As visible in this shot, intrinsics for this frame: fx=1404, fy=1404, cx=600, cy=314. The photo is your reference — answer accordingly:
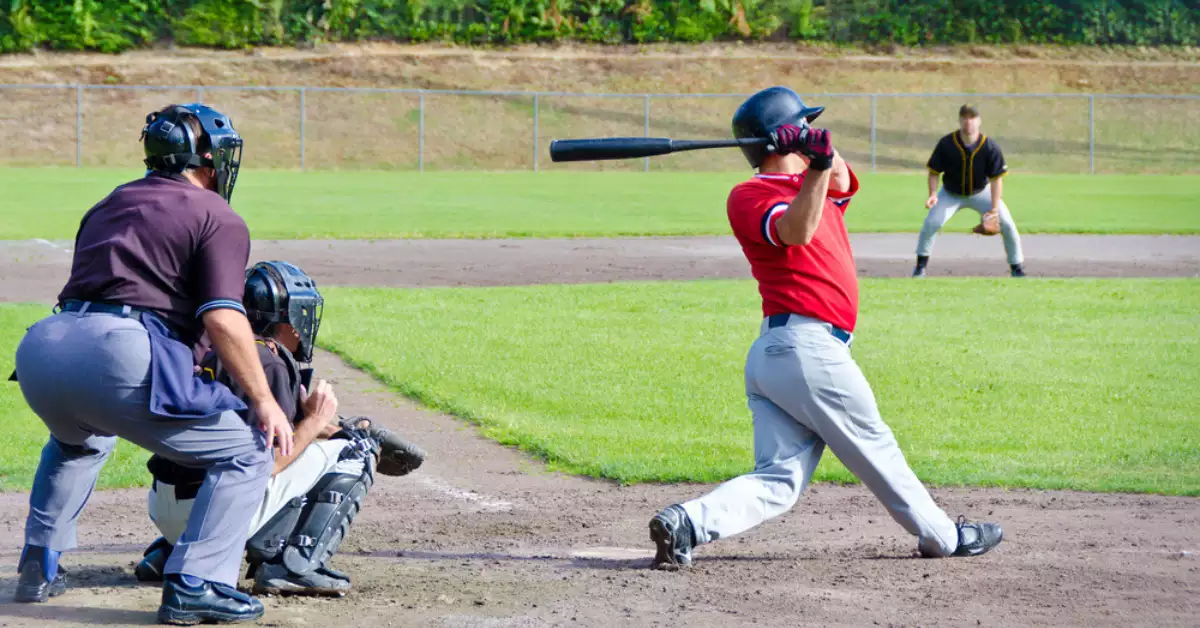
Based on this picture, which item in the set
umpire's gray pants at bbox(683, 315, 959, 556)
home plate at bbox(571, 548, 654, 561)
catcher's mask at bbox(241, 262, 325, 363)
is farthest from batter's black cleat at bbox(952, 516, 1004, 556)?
catcher's mask at bbox(241, 262, 325, 363)

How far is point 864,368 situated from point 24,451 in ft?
19.4

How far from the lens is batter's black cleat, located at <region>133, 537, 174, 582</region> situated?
5.34m

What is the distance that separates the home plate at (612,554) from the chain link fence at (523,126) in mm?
32042

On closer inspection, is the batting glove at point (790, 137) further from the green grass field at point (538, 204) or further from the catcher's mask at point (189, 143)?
the green grass field at point (538, 204)

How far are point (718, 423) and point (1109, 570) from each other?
353 centimetres

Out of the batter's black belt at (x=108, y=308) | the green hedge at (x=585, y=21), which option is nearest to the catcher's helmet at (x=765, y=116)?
the batter's black belt at (x=108, y=308)

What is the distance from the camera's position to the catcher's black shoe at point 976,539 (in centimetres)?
582

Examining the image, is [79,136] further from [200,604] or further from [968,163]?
[200,604]

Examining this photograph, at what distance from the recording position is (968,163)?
16438 mm

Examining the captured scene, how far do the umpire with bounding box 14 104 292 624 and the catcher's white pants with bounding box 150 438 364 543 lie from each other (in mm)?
270

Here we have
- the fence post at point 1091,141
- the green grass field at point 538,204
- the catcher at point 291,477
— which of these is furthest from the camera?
the fence post at point 1091,141

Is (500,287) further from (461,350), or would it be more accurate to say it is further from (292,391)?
(292,391)

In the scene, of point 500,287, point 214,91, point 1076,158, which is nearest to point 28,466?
point 500,287

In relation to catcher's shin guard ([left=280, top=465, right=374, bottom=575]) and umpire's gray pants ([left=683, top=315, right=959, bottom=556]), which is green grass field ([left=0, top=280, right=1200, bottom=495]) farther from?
catcher's shin guard ([left=280, top=465, right=374, bottom=575])
